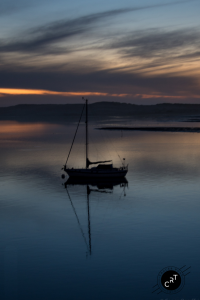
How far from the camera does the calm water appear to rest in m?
20.2

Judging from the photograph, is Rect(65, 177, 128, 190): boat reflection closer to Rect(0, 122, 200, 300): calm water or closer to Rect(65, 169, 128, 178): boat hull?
Rect(65, 169, 128, 178): boat hull

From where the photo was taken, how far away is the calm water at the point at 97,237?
20188mm

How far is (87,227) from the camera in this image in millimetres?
29453

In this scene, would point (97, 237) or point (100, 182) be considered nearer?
point (97, 237)

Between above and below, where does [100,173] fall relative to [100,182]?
above

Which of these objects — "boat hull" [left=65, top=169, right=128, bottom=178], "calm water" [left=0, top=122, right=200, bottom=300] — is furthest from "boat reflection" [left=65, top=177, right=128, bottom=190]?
"calm water" [left=0, top=122, right=200, bottom=300]

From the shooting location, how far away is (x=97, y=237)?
27.1 meters

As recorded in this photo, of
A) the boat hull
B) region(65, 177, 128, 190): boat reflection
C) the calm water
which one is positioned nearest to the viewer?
the calm water

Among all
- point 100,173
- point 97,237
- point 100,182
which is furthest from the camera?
point 100,173

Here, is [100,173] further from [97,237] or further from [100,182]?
[97,237]

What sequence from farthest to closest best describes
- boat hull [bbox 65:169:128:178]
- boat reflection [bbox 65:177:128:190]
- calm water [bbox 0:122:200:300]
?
1. boat hull [bbox 65:169:128:178]
2. boat reflection [bbox 65:177:128:190]
3. calm water [bbox 0:122:200:300]

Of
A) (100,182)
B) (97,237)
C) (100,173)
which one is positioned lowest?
(97,237)

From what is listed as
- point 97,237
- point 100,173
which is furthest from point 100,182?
point 97,237

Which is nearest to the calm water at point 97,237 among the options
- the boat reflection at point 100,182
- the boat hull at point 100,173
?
the boat reflection at point 100,182
